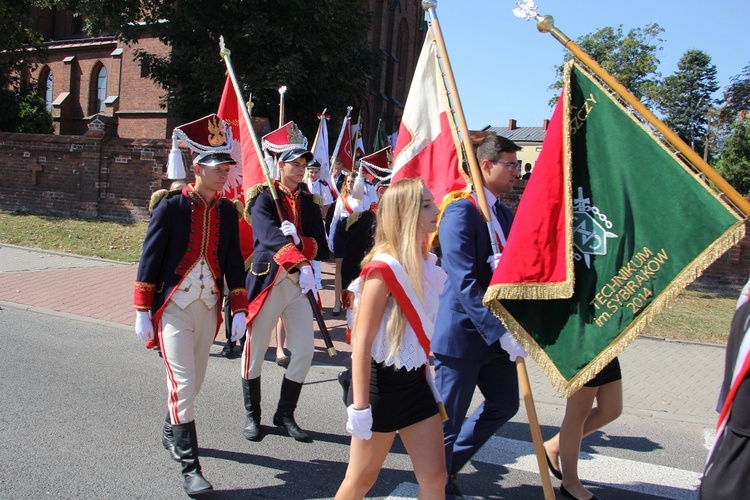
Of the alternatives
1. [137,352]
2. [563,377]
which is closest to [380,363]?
[563,377]

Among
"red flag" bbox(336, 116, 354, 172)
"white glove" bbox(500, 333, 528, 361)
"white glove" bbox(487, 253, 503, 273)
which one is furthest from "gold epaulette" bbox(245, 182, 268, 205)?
"red flag" bbox(336, 116, 354, 172)

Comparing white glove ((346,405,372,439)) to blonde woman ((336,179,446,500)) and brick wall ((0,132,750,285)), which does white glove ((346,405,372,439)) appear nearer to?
blonde woman ((336,179,446,500))

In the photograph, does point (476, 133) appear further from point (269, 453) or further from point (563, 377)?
point (269, 453)

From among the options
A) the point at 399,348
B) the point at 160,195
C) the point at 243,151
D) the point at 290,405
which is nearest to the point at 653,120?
the point at 399,348

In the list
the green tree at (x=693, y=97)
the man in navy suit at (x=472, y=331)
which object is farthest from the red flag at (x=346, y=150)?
the green tree at (x=693, y=97)

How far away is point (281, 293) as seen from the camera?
5.07 meters

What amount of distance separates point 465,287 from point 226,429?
2512 mm

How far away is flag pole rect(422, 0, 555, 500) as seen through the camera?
3348 mm

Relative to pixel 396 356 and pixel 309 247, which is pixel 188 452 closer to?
pixel 396 356

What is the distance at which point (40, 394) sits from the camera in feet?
18.2

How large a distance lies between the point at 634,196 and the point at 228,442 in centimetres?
331

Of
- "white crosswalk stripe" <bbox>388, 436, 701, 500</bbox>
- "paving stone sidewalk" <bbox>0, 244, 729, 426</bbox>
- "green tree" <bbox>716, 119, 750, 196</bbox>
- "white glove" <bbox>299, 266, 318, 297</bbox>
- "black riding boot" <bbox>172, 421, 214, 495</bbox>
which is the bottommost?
"white crosswalk stripe" <bbox>388, 436, 701, 500</bbox>

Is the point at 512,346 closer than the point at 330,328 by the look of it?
Yes

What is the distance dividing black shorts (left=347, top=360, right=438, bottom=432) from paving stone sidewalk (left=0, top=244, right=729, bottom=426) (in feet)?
11.9
